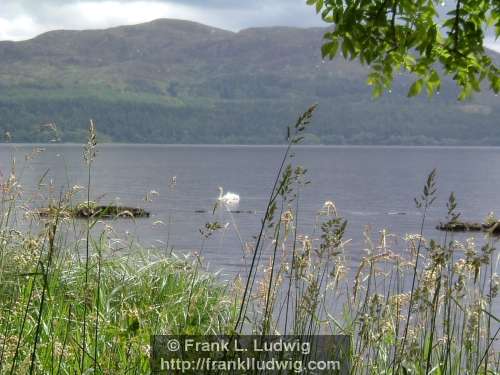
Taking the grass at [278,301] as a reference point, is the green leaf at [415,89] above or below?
above

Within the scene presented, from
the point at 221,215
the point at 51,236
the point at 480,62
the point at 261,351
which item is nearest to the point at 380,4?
the point at 480,62

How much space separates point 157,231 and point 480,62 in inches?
1718

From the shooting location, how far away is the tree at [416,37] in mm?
5750

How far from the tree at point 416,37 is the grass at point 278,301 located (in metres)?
1.03

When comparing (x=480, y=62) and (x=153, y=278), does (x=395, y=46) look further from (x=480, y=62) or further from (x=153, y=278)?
(x=153, y=278)

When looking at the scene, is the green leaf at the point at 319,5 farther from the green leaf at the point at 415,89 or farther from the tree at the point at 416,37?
the green leaf at the point at 415,89

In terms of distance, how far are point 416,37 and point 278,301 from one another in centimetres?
444

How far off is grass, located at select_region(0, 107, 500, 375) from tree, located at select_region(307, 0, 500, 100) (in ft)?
3.37

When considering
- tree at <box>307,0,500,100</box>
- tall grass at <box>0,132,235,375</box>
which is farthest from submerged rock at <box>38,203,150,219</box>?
tree at <box>307,0,500,100</box>

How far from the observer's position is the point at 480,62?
615 cm

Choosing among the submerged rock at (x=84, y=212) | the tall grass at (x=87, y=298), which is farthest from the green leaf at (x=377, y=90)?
the submerged rock at (x=84, y=212)

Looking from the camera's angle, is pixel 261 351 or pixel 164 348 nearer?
pixel 261 351

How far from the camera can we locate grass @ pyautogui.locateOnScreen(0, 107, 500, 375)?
4.51 m

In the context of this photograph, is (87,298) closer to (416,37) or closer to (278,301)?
(416,37)
